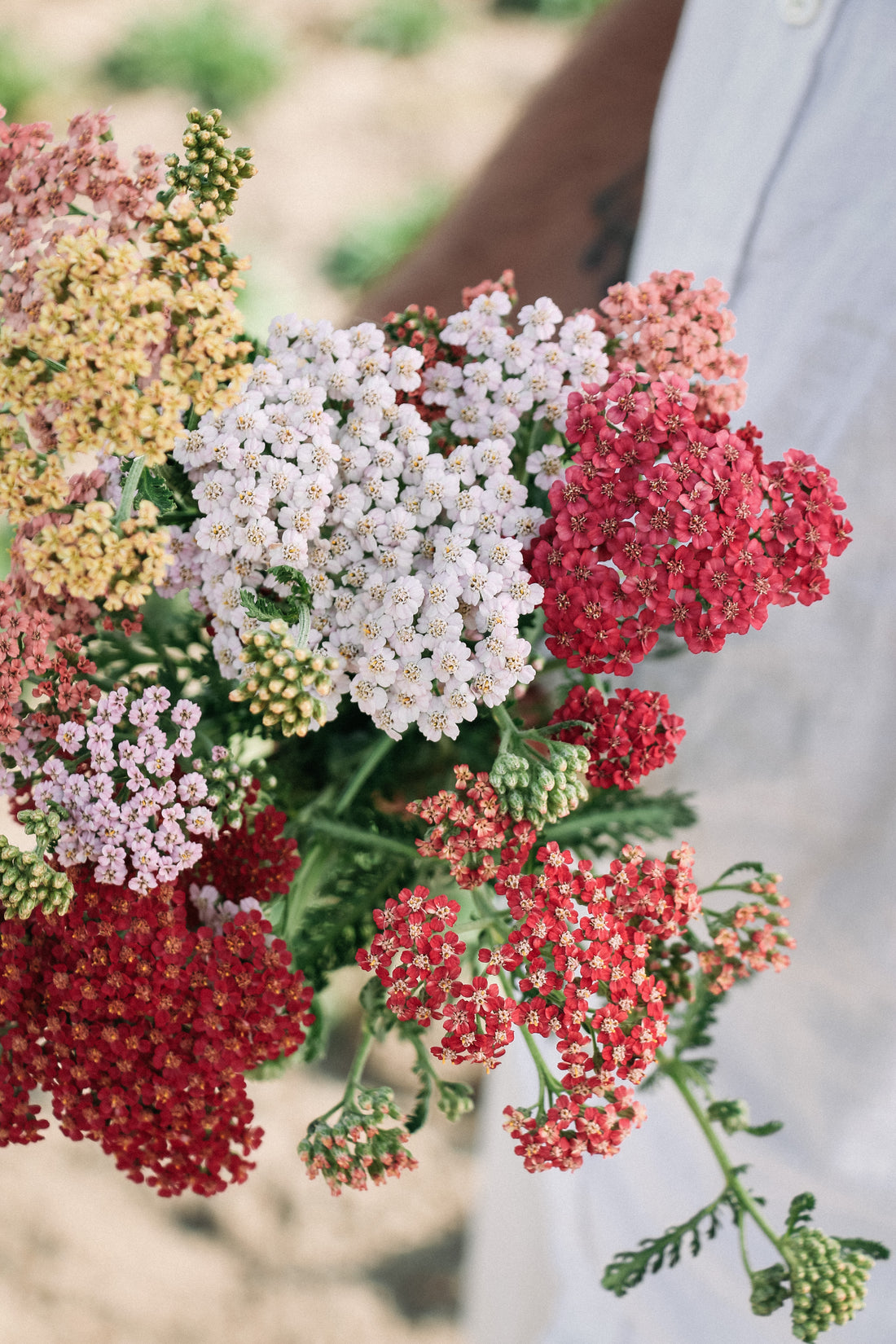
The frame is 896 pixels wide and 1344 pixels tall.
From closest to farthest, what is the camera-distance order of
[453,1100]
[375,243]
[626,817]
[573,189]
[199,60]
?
[453,1100] < [626,817] < [573,189] < [375,243] < [199,60]

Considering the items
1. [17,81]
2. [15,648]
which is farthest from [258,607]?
[17,81]

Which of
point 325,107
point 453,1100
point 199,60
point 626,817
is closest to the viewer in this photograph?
point 453,1100

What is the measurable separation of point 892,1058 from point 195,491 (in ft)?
3.23

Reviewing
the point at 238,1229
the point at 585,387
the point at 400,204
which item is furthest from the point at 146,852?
the point at 400,204

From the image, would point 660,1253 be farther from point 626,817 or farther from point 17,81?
point 17,81

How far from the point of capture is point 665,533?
574 millimetres

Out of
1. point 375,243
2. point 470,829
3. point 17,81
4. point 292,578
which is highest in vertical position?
point 17,81

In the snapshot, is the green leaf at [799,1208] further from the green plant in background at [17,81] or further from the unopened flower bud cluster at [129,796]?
the green plant in background at [17,81]

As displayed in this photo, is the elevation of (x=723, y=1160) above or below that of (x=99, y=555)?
below

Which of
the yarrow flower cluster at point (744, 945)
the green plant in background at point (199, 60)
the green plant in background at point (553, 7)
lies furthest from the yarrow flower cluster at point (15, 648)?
the green plant in background at point (553, 7)

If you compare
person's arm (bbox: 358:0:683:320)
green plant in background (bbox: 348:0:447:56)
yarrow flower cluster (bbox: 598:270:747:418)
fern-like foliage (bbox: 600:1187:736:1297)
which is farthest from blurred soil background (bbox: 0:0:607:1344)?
fern-like foliage (bbox: 600:1187:736:1297)

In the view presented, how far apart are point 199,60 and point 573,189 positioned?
123 inches

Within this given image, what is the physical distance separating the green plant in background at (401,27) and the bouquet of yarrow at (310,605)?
4123 mm

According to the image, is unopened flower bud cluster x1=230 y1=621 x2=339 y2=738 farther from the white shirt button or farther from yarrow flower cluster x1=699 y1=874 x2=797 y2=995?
the white shirt button
